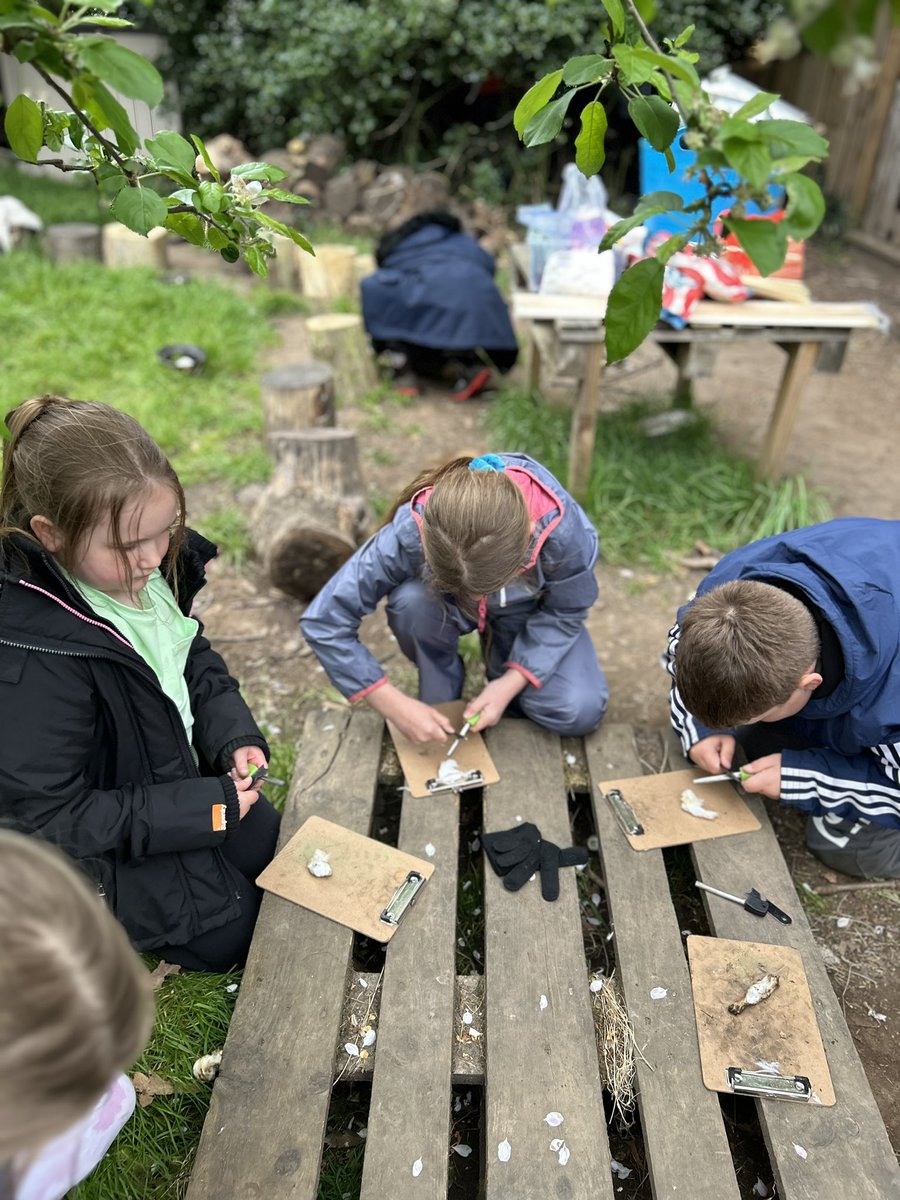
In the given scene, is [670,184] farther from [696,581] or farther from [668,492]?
[696,581]

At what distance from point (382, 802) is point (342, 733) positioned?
0.79ft

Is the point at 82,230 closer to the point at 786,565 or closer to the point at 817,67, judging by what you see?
the point at 786,565

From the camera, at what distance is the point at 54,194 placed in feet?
27.9

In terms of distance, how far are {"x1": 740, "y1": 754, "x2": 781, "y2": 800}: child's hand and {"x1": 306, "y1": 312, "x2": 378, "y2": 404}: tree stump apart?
3276 mm

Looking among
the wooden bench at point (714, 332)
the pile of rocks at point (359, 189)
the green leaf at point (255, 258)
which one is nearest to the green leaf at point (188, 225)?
the green leaf at point (255, 258)

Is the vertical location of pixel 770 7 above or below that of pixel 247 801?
above

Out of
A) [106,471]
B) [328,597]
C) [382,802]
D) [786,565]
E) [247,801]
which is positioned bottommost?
[382,802]

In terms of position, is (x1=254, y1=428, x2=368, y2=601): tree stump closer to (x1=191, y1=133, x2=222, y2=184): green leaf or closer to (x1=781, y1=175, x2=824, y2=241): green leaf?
(x1=191, y1=133, x2=222, y2=184): green leaf

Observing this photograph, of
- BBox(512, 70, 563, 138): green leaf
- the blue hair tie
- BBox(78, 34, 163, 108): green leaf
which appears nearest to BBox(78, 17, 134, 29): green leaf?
BBox(78, 34, 163, 108): green leaf

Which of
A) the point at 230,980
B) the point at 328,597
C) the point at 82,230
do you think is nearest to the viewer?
the point at 230,980

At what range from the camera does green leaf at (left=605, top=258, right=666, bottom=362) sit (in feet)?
3.35

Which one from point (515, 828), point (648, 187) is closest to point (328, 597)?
point (515, 828)

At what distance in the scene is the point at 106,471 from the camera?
1574mm

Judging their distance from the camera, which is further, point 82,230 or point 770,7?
point 770,7
